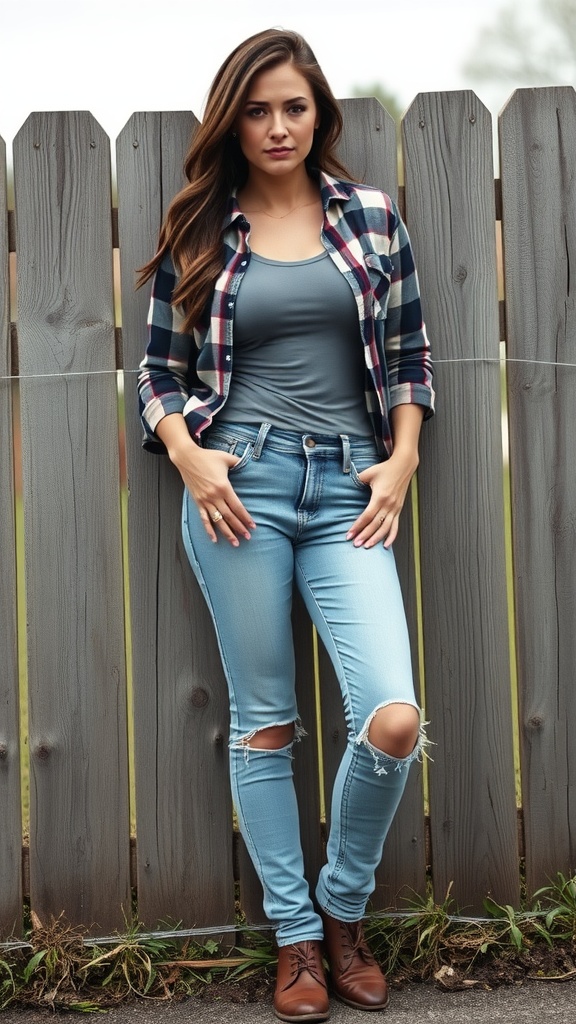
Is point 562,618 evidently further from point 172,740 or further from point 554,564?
point 172,740

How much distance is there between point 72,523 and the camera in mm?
2824

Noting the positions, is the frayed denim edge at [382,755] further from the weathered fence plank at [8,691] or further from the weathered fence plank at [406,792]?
the weathered fence plank at [8,691]

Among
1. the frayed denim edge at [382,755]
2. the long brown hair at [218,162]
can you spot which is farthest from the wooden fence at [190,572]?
the frayed denim edge at [382,755]

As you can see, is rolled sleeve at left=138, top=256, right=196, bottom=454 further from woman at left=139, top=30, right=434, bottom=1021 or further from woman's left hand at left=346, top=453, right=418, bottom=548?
woman's left hand at left=346, top=453, right=418, bottom=548

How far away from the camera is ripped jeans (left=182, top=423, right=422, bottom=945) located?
239cm

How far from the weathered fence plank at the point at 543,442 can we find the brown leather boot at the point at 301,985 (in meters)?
0.73

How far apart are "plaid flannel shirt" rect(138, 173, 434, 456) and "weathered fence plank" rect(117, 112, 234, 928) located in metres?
0.25

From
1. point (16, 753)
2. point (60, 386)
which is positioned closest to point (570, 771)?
point (16, 753)

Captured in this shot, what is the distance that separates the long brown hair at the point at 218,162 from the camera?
8.04ft

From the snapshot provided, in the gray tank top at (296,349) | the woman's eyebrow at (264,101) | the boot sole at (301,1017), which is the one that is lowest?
the boot sole at (301,1017)

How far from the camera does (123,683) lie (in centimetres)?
285

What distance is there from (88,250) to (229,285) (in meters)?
0.52

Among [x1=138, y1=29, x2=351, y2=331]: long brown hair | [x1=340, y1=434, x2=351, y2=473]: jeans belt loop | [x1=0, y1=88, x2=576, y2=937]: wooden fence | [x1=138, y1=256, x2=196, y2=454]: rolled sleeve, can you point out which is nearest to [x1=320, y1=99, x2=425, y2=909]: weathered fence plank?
[x1=0, y1=88, x2=576, y2=937]: wooden fence

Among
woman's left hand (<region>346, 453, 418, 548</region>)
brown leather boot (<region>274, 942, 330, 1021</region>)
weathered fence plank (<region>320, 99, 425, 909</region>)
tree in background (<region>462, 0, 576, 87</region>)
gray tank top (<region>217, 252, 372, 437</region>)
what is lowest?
brown leather boot (<region>274, 942, 330, 1021</region>)
